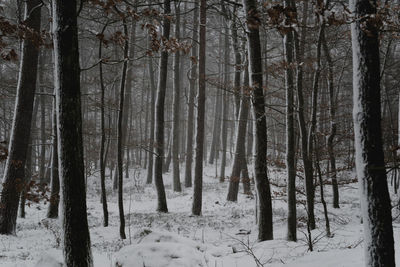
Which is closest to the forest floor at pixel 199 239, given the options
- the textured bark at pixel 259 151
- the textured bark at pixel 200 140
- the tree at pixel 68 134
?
the textured bark at pixel 259 151

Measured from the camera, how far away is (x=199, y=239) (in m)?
8.44

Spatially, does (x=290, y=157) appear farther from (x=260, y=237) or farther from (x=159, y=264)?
(x=159, y=264)

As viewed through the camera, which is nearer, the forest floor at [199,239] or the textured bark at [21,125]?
the forest floor at [199,239]

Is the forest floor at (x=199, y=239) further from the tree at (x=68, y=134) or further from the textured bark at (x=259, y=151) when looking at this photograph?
the tree at (x=68, y=134)

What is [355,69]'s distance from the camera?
302 centimetres

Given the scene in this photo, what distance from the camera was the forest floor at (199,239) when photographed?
184 inches

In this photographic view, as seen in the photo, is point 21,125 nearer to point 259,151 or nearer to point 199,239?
point 199,239

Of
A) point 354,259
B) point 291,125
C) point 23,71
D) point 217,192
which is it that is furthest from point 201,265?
point 217,192

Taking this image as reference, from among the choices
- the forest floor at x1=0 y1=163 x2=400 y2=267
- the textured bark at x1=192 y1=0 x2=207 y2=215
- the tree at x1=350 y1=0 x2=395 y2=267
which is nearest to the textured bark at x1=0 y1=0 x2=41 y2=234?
the forest floor at x1=0 y1=163 x2=400 y2=267

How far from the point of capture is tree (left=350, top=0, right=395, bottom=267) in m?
2.86

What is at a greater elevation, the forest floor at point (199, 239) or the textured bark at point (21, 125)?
the textured bark at point (21, 125)

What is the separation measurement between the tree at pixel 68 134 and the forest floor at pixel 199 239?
3.51 ft

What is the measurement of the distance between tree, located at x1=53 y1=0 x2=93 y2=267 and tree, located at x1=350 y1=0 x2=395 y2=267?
330cm

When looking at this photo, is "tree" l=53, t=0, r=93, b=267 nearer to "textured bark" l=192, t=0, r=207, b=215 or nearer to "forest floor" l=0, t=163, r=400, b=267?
"forest floor" l=0, t=163, r=400, b=267
